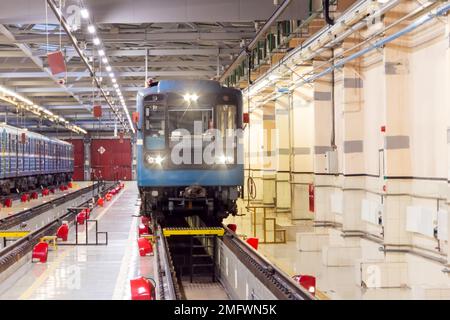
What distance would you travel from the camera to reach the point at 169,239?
1389 centimetres

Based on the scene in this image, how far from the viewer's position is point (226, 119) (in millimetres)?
11906

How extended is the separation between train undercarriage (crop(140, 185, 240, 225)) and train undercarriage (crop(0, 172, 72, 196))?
15.0 meters

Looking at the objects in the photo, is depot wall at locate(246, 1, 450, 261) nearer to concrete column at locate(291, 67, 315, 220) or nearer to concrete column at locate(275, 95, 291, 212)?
concrete column at locate(291, 67, 315, 220)

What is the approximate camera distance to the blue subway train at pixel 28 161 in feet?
83.9

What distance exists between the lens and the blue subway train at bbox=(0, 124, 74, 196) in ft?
83.9

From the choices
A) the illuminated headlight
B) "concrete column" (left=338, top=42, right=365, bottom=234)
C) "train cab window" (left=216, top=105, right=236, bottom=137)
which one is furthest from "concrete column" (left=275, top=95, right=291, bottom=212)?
the illuminated headlight

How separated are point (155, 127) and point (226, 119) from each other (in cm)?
134

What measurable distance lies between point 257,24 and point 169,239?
6.20m

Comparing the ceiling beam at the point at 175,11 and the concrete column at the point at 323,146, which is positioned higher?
the ceiling beam at the point at 175,11

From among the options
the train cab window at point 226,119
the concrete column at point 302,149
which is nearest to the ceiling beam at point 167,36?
the concrete column at point 302,149

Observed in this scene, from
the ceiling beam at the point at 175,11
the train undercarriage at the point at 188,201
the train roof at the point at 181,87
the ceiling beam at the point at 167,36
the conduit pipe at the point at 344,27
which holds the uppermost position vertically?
the ceiling beam at the point at 167,36

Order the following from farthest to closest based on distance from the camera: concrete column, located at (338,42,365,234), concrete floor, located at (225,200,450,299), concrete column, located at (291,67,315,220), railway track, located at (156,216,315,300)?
concrete column, located at (291,67,315,220), concrete column, located at (338,42,365,234), concrete floor, located at (225,200,450,299), railway track, located at (156,216,315,300)

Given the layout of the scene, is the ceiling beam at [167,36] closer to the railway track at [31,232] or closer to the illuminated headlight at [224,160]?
the railway track at [31,232]
